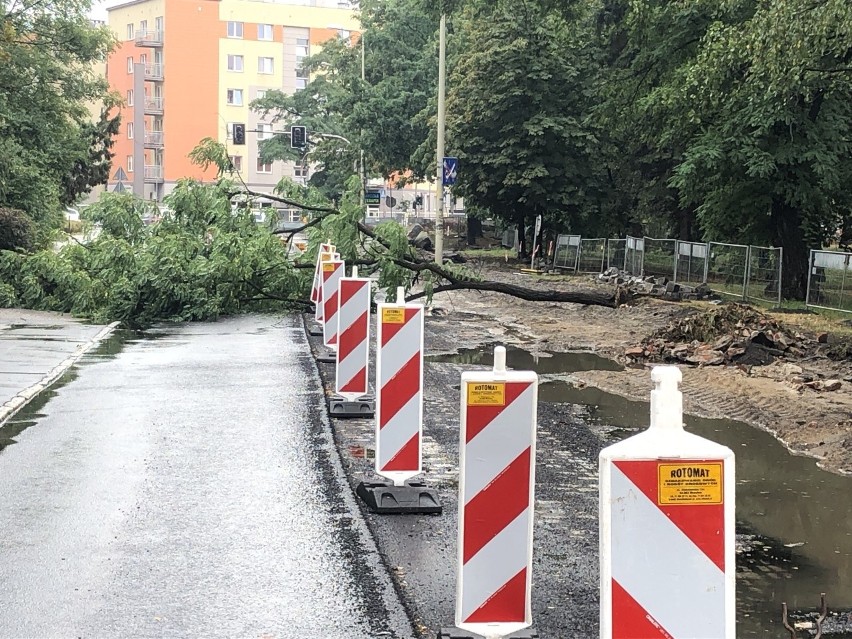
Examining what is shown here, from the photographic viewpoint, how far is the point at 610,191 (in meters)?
44.4

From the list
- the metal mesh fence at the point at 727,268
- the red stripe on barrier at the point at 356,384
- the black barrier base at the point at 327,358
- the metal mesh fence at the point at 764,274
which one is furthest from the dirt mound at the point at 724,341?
the metal mesh fence at the point at 727,268

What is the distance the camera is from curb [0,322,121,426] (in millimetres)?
11719

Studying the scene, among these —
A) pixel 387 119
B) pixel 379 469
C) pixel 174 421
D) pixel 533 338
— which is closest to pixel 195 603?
pixel 379 469

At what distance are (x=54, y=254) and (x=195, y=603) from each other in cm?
2058

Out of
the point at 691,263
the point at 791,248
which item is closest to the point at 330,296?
the point at 791,248

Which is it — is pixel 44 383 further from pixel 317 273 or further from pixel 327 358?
pixel 317 273

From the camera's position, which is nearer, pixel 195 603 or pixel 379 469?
pixel 195 603

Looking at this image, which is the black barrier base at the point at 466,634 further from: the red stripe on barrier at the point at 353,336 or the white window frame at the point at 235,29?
the white window frame at the point at 235,29

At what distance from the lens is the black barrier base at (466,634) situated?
5.16 meters

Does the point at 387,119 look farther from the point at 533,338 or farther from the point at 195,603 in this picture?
the point at 195,603

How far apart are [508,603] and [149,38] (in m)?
107

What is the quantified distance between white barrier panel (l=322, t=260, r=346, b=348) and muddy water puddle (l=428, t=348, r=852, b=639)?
11.3 feet

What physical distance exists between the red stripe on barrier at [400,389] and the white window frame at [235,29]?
106 metres

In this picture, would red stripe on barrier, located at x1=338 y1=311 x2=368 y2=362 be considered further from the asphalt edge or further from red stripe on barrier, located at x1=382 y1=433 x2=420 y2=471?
red stripe on barrier, located at x1=382 y1=433 x2=420 y2=471
